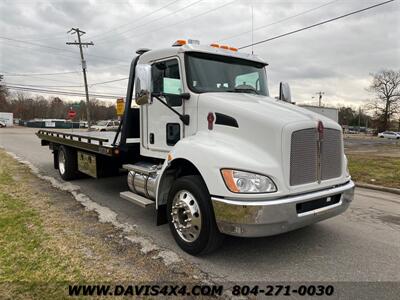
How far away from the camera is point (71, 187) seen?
7629mm

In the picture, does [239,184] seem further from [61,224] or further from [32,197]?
[32,197]

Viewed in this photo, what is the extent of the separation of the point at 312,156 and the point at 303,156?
6.1 inches

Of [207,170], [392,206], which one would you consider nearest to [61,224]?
[207,170]

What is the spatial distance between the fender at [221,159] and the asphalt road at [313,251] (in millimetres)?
896

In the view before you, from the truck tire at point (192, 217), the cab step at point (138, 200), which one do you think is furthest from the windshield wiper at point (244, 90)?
the cab step at point (138, 200)

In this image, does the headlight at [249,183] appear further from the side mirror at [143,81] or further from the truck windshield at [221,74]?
the side mirror at [143,81]

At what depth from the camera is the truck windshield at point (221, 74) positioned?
14.5ft

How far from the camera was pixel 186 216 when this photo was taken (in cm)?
393

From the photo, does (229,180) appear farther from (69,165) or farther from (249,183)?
(69,165)

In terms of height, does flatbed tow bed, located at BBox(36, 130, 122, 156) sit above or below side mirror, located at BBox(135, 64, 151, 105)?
below

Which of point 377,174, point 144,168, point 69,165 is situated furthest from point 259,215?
point 377,174

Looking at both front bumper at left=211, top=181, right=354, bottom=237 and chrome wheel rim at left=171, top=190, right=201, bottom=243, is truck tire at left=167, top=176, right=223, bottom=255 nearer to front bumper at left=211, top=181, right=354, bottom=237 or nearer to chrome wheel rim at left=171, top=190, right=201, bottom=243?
chrome wheel rim at left=171, top=190, right=201, bottom=243

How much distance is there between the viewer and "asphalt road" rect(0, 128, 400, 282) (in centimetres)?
349

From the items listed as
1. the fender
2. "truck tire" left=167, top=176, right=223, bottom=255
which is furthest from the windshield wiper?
"truck tire" left=167, top=176, right=223, bottom=255
